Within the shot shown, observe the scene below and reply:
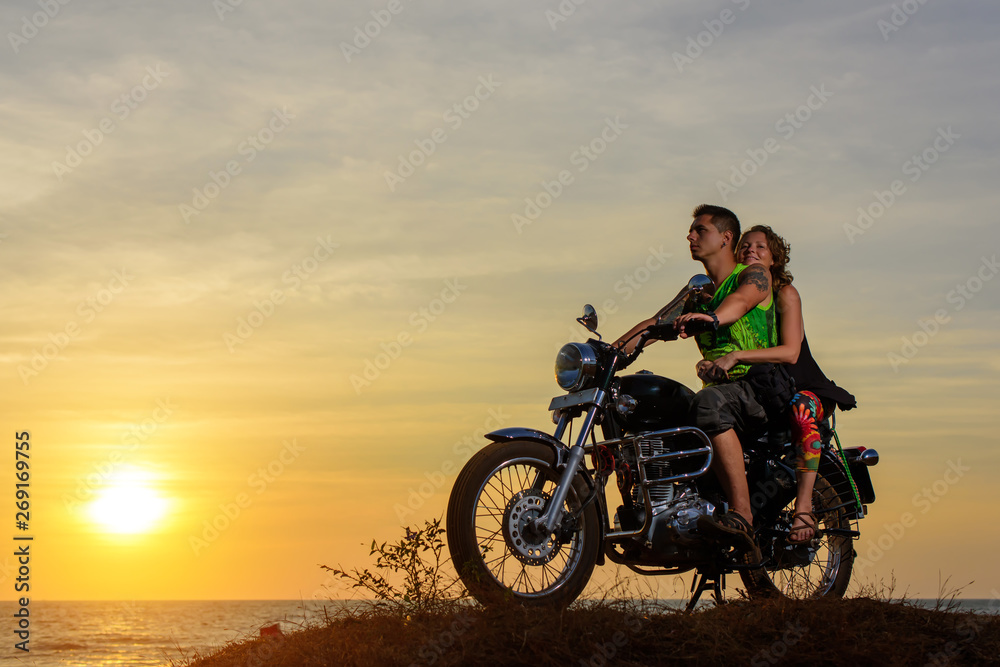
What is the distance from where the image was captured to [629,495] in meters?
6.07

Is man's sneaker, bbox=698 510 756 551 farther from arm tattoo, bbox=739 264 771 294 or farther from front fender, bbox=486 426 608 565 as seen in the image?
arm tattoo, bbox=739 264 771 294

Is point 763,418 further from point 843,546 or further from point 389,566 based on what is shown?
point 389,566

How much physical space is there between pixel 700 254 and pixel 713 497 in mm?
1636

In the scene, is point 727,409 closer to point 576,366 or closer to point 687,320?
point 687,320

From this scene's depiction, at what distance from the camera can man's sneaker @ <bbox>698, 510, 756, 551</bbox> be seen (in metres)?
6.02

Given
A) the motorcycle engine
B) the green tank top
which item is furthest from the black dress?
the motorcycle engine

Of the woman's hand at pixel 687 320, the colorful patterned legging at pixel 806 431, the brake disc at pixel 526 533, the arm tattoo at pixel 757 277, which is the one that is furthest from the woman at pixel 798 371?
the brake disc at pixel 526 533

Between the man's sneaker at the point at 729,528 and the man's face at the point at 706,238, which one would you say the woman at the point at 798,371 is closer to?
the man's face at the point at 706,238

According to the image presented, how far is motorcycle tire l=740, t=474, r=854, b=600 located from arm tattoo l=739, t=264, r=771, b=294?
1.56 m

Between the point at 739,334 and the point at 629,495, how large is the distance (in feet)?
4.31

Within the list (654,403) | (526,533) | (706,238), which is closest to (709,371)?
(654,403)

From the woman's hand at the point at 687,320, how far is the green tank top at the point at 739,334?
0.55m

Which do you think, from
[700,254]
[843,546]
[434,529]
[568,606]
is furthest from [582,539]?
[843,546]

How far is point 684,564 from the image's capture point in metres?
6.23
